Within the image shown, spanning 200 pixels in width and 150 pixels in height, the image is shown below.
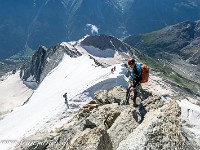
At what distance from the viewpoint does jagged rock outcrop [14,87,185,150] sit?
57.6ft

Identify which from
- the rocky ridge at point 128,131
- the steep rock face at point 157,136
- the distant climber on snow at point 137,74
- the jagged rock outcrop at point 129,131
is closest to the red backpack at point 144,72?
the distant climber on snow at point 137,74

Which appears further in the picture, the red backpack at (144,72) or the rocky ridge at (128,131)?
the red backpack at (144,72)

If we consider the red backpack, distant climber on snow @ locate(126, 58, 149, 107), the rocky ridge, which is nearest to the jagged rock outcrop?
the rocky ridge

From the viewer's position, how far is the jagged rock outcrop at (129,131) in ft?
57.6

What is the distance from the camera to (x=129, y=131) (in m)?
23.5

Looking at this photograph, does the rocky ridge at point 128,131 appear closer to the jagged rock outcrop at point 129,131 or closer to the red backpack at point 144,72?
the jagged rock outcrop at point 129,131

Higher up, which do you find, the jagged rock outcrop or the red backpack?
the red backpack

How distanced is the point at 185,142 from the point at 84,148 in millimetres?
5056

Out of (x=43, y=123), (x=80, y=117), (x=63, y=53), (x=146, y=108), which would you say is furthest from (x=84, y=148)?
(x=63, y=53)

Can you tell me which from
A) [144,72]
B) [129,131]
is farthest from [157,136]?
[144,72]

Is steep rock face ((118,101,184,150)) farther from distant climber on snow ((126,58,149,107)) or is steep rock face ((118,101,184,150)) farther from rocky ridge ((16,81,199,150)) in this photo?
distant climber on snow ((126,58,149,107))

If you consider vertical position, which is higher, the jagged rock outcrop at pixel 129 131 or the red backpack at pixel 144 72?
the red backpack at pixel 144 72

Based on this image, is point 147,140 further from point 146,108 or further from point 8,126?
point 8,126

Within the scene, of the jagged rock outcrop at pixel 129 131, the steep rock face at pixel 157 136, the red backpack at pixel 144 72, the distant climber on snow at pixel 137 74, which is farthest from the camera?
the red backpack at pixel 144 72
